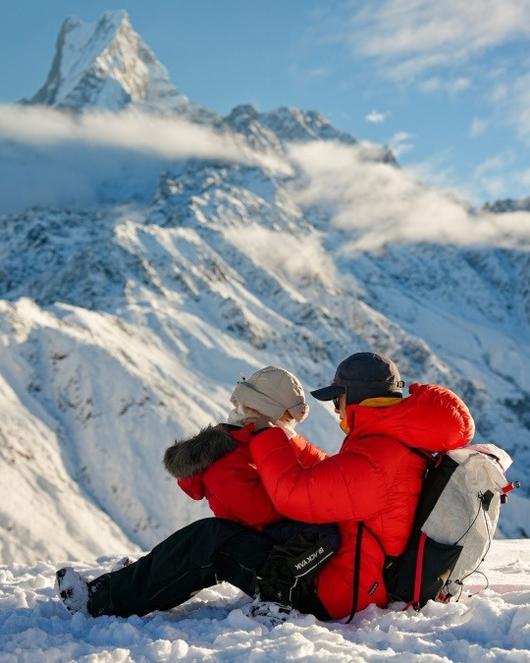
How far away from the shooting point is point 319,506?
5.71 m

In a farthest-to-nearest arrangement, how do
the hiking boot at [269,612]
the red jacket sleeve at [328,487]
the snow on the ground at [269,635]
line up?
the hiking boot at [269,612] → the red jacket sleeve at [328,487] → the snow on the ground at [269,635]

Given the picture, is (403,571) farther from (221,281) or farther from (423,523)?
(221,281)

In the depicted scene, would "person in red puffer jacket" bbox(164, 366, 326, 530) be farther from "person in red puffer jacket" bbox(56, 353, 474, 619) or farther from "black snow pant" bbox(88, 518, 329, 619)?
"black snow pant" bbox(88, 518, 329, 619)

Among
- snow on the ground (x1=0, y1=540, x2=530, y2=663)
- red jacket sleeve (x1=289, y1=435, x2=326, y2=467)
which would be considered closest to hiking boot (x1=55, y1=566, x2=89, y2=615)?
snow on the ground (x1=0, y1=540, x2=530, y2=663)

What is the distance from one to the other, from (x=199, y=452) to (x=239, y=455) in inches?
15.5

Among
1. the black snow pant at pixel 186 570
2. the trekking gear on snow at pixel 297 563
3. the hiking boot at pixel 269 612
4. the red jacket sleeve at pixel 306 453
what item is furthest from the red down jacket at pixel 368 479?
the red jacket sleeve at pixel 306 453

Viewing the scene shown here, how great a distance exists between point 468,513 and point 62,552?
74.1m

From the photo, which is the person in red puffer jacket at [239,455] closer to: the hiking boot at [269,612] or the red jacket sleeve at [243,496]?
the red jacket sleeve at [243,496]

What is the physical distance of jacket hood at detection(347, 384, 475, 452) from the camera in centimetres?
577

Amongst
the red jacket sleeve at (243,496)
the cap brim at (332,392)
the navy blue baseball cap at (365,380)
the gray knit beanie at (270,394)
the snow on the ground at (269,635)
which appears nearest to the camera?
the snow on the ground at (269,635)

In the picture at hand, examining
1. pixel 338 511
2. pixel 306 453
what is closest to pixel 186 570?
pixel 338 511

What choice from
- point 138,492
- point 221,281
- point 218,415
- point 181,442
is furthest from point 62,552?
point 221,281

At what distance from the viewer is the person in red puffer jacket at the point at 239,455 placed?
6.54 metres

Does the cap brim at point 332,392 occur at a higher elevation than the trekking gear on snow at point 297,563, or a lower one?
higher
